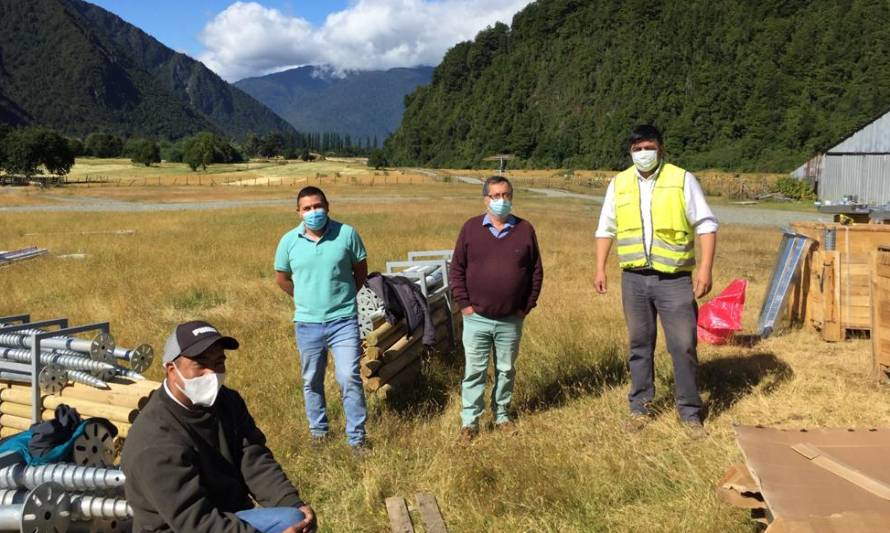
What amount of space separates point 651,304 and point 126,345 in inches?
236

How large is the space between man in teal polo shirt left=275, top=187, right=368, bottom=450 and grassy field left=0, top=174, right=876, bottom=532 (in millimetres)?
274

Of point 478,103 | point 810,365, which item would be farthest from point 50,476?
point 478,103

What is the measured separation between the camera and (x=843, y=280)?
23.5ft

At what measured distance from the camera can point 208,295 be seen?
10.9 meters

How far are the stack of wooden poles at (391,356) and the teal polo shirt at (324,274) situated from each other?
67cm

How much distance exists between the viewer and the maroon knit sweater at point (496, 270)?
476cm

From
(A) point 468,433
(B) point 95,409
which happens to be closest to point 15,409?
(B) point 95,409

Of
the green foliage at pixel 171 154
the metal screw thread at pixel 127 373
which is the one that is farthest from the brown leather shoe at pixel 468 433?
the green foliage at pixel 171 154

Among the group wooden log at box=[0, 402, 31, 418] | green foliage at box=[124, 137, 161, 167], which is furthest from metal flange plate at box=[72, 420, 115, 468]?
green foliage at box=[124, 137, 161, 167]

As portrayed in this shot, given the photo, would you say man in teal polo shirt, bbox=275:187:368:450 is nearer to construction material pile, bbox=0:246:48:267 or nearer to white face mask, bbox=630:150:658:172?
white face mask, bbox=630:150:658:172

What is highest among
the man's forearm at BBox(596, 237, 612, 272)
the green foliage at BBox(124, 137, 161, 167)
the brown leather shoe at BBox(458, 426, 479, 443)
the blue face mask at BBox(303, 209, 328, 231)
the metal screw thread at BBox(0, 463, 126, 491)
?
the green foliage at BBox(124, 137, 161, 167)

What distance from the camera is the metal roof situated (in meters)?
33.2

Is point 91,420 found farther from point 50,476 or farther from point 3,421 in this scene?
point 3,421

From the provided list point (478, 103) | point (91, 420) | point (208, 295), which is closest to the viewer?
point (91, 420)
